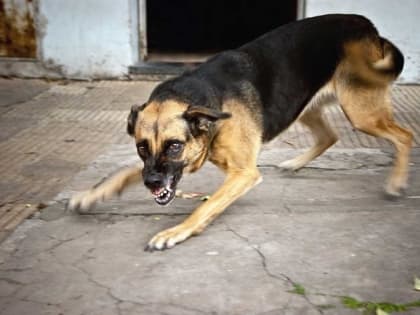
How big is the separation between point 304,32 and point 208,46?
716 centimetres

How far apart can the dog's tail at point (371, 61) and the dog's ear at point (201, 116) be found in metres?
1.34

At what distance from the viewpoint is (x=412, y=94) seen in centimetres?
780

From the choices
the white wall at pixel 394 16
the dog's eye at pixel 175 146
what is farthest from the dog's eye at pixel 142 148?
the white wall at pixel 394 16

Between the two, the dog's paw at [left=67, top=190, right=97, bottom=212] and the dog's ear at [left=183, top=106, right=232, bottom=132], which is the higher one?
the dog's ear at [left=183, top=106, right=232, bottom=132]

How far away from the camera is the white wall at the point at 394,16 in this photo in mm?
8148

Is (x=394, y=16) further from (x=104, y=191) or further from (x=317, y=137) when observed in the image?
(x=104, y=191)

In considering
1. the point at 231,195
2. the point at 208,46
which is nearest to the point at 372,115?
the point at 231,195

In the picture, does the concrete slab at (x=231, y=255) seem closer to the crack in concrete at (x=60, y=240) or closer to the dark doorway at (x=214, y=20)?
the crack in concrete at (x=60, y=240)

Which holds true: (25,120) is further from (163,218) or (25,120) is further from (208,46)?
(208,46)

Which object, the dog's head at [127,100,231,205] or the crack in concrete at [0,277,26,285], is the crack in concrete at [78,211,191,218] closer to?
the dog's head at [127,100,231,205]

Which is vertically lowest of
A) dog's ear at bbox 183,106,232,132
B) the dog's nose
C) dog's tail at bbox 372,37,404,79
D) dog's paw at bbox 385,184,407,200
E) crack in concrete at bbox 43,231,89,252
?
crack in concrete at bbox 43,231,89,252

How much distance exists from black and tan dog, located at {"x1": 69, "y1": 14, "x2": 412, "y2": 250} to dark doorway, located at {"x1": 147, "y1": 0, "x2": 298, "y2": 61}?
736cm

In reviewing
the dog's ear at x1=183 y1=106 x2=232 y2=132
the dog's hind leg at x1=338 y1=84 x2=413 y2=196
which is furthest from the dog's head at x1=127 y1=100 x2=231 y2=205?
the dog's hind leg at x1=338 y1=84 x2=413 y2=196

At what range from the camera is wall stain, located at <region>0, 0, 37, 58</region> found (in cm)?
856
